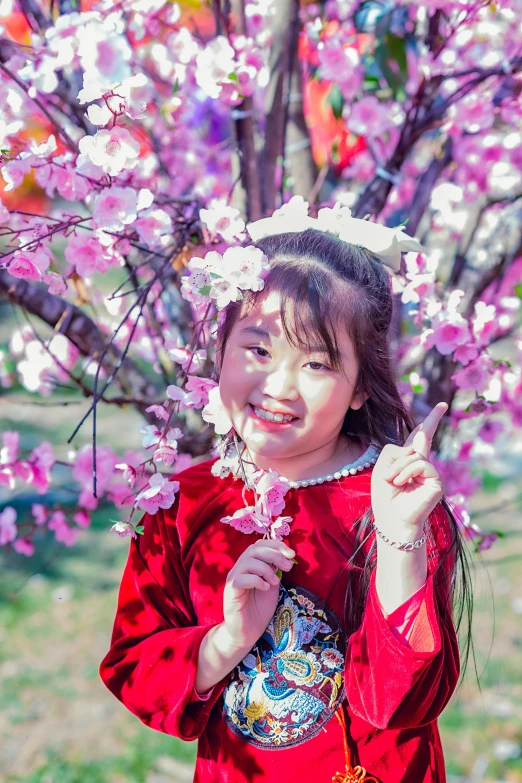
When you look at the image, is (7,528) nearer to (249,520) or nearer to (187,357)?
(187,357)

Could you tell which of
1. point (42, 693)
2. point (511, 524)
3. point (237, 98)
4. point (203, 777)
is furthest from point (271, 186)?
point (511, 524)

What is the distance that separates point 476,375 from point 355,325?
57 cm

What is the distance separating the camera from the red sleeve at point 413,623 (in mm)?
1134

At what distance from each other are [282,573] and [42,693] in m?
1.97

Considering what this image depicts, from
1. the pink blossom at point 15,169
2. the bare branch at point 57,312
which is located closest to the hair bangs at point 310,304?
the pink blossom at point 15,169

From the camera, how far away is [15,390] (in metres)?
5.58

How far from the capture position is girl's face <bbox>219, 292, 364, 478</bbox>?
125 centimetres

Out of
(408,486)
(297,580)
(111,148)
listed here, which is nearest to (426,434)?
(408,486)

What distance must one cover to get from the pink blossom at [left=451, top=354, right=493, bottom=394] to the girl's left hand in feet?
2.08

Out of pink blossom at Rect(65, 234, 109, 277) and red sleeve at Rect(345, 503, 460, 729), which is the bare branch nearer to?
pink blossom at Rect(65, 234, 109, 277)

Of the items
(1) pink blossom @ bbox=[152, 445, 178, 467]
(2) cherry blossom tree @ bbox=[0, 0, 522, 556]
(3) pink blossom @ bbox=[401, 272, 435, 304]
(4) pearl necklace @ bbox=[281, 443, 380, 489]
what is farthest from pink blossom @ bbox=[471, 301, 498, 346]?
(1) pink blossom @ bbox=[152, 445, 178, 467]

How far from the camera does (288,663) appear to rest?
1266 mm

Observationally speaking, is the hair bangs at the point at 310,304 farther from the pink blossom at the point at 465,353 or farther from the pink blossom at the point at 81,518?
the pink blossom at the point at 81,518

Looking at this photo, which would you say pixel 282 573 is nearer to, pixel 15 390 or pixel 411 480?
pixel 411 480
